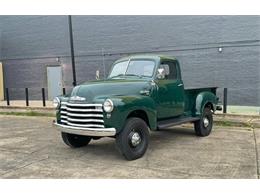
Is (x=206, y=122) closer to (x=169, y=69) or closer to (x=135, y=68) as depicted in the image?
(x=169, y=69)

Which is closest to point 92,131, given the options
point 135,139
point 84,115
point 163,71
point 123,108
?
point 84,115

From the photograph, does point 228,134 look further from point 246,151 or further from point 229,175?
point 229,175

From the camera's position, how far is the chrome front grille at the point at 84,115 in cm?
628

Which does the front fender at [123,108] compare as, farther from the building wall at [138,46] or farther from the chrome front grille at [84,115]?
the building wall at [138,46]

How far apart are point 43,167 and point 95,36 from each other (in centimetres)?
1201

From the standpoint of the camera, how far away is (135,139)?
6488 mm

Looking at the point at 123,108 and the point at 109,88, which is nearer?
the point at 123,108

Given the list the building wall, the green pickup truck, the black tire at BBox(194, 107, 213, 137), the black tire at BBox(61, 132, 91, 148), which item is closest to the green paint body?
the green pickup truck

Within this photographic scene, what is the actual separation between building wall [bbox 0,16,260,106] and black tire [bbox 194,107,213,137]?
5.09m

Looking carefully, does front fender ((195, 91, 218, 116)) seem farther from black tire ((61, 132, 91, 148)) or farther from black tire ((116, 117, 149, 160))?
black tire ((61, 132, 91, 148))

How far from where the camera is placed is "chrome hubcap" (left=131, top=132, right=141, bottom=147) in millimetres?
6441

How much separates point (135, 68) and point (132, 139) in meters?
2.00

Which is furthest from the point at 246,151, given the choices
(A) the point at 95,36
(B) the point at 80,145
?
(A) the point at 95,36

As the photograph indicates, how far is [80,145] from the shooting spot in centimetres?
780
